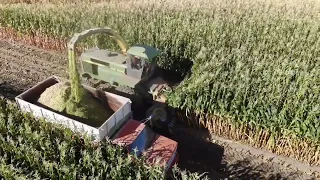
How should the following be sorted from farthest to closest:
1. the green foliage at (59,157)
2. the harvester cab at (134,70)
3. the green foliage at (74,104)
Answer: the harvester cab at (134,70)
the green foliage at (74,104)
the green foliage at (59,157)

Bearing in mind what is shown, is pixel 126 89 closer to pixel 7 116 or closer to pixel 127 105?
pixel 127 105

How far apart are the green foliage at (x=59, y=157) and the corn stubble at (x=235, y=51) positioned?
2.80 m

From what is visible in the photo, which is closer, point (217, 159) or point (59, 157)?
→ point (59, 157)

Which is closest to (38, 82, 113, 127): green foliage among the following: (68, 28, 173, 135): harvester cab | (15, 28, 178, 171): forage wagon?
(15, 28, 178, 171): forage wagon

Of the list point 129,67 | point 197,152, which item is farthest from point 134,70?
point 197,152

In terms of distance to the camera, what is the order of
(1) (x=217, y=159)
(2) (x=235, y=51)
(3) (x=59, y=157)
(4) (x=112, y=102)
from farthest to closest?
(2) (x=235, y=51), (1) (x=217, y=159), (4) (x=112, y=102), (3) (x=59, y=157)

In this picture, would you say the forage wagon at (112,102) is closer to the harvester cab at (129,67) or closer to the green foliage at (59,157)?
the harvester cab at (129,67)

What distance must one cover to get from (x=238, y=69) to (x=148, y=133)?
11.5 ft

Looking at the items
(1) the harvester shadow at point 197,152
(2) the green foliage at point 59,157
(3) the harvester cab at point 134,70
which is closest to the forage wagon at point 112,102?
(3) the harvester cab at point 134,70

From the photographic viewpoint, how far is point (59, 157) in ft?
24.2

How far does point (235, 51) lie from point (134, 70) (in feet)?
12.4

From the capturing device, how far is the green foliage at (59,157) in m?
6.79

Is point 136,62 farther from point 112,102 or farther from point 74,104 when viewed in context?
point 74,104

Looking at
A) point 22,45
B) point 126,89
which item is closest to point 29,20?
point 22,45
